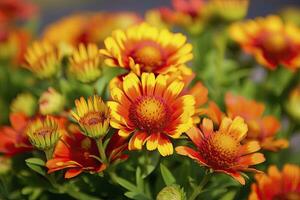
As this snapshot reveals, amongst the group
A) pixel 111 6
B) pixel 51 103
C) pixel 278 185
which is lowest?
pixel 111 6

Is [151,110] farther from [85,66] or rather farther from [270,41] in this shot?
[270,41]

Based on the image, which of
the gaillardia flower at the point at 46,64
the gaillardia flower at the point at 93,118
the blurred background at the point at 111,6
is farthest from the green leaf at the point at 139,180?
the blurred background at the point at 111,6

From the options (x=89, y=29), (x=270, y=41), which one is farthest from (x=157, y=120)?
(x=89, y=29)

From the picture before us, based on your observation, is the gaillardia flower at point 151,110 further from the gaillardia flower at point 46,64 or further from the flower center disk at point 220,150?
the gaillardia flower at point 46,64

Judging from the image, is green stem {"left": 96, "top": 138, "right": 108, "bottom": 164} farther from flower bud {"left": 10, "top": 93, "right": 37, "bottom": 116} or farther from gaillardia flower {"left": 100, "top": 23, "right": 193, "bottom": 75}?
flower bud {"left": 10, "top": 93, "right": 37, "bottom": 116}

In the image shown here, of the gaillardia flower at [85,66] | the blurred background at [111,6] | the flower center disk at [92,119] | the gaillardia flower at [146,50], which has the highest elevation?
the gaillardia flower at [146,50]

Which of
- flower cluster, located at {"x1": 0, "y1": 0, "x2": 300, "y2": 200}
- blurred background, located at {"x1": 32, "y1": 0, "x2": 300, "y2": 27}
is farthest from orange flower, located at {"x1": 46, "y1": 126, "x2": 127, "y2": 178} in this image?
blurred background, located at {"x1": 32, "y1": 0, "x2": 300, "y2": 27}
